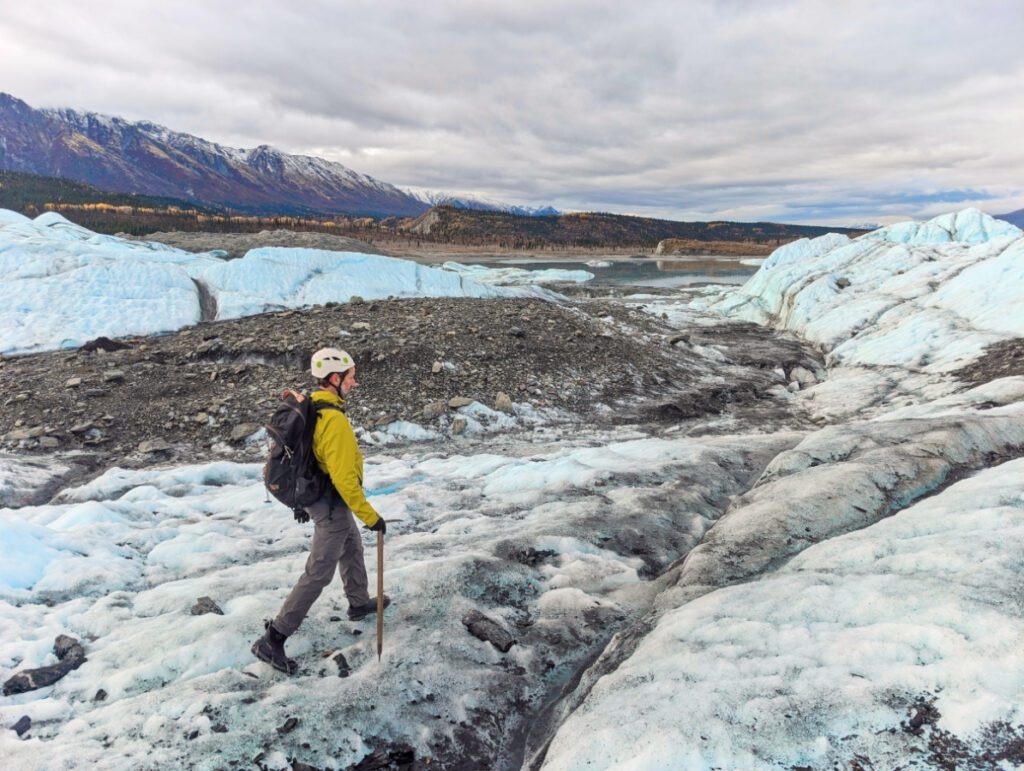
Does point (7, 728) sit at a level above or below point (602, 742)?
below

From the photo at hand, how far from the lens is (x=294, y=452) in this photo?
4734mm

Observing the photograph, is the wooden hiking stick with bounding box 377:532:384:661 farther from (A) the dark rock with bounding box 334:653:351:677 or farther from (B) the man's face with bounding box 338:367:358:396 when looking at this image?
(B) the man's face with bounding box 338:367:358:396

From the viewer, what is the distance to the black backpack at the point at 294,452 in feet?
15.3

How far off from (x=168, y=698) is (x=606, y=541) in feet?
17.0

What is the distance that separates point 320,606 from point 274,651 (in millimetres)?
863

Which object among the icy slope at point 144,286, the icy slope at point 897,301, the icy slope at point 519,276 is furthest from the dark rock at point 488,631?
the icy slope at point 519,276

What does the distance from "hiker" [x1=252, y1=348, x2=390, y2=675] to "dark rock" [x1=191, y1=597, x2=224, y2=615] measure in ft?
Answer: 3.50

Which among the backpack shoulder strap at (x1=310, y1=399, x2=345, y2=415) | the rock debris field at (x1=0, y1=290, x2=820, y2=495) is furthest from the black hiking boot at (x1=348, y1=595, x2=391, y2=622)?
the rock debris field at (x1=0, y1=290, x2=820, y2=495)

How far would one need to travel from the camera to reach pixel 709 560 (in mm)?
6535

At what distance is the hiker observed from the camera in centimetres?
476

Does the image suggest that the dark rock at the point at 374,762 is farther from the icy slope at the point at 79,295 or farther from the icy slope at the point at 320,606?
the icy slope at the point at 79,295

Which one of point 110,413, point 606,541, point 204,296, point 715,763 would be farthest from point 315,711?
point 204,296

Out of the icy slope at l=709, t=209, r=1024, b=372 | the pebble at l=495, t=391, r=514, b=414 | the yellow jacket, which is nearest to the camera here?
the yellow jacket

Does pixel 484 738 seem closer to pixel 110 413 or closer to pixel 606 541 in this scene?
pixel 606 541
